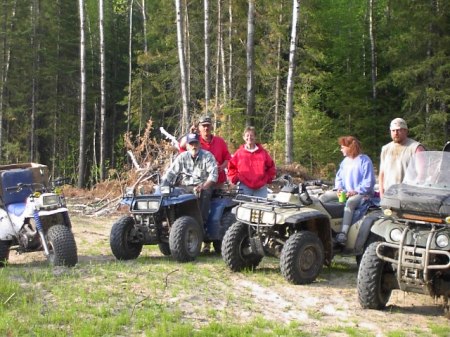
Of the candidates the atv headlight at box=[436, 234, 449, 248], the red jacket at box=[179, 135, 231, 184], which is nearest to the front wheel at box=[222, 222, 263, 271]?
the red jacket at box=[179, 135, 231, 184]

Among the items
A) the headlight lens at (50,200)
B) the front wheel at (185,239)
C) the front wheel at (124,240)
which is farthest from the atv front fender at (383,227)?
the headlight lens at (50,200)

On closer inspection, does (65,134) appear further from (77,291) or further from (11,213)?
(77,291)

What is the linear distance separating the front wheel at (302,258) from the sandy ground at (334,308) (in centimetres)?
11

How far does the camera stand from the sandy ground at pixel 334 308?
5613 millimetres

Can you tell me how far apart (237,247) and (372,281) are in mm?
2046

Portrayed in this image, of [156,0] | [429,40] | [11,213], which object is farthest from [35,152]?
[11,213]

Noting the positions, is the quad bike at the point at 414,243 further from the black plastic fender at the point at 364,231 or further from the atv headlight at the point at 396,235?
the black plastic fender at the point at 364,231

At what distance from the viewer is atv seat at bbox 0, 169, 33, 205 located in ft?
27.4

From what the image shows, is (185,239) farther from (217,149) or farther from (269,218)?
(217,149)

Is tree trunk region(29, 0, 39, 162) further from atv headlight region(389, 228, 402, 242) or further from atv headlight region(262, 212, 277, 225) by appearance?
atv headlight region(389, 228, 402, 242)

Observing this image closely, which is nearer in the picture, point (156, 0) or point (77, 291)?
point (77, 291)

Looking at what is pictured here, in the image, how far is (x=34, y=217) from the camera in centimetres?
779

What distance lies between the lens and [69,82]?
3522cm

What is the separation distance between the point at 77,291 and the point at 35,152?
2849 cm
